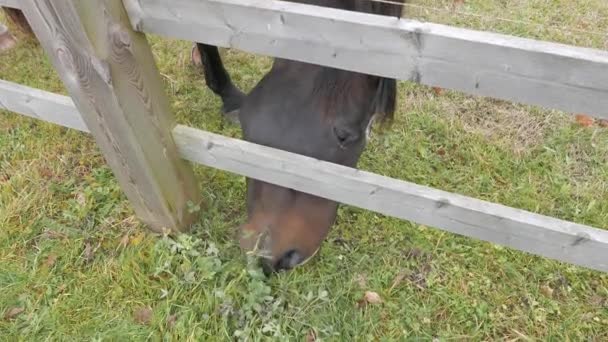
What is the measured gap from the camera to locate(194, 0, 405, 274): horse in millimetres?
2041

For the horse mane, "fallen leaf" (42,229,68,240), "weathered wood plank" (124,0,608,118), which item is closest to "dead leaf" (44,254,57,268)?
"fallen leaf" (42,229,68,240)

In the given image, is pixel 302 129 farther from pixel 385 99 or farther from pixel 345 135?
pixel 385 99

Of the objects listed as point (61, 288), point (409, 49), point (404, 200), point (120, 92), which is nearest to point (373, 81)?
point (404, 200)

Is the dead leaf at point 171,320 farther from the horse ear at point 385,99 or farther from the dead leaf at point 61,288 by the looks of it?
the horse ear at point 385,99

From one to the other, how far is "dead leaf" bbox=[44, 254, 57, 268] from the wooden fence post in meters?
0.52

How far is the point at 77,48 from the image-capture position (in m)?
1.72

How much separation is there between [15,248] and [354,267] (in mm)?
1695

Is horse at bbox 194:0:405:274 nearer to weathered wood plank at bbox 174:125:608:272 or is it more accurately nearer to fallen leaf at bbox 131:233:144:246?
weathered wood plank at bbox 174:125:608:272

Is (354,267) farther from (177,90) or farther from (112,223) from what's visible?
(177,90)

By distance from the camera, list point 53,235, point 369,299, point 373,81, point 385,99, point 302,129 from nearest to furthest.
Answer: point 302,129, point 373,81, point 385,99, point 369,299, point 53,235

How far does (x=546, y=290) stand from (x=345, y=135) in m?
1.21

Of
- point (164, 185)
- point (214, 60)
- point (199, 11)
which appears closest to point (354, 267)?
point (164, 185)

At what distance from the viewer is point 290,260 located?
2107 mm

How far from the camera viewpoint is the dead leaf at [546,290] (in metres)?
2.38
